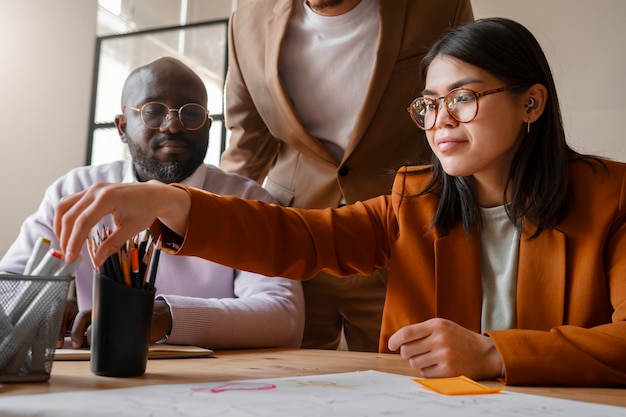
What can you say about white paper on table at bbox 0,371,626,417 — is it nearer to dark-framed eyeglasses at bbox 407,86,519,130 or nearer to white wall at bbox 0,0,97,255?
dark-framed eyeglasses at bbox 407,86,519,130

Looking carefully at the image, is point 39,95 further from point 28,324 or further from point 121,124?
point 28,324

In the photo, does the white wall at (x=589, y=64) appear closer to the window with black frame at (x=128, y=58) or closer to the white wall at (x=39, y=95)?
the window with black frame at (x=128, y=58)

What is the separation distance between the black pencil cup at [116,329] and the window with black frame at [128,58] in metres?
4.14

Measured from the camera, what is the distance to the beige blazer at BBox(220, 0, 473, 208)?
1843 millimetres

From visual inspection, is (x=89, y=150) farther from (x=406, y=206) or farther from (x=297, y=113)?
(x=406, y=206)

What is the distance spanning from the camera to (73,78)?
16.3 ft

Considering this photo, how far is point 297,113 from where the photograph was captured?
1958 millimetres

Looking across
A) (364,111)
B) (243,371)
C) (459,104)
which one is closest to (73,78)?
(364,111)

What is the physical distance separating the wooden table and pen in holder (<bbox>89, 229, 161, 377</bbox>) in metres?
0.02

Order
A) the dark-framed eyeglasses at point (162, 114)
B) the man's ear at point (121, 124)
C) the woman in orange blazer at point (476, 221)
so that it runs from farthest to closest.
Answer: the man's ear at point (121, 124), the dark-framed eyeglasses at point (162, 114), the woman in orange blazer at point (476, 221)

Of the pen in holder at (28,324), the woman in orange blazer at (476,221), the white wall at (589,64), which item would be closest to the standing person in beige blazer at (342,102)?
the woman in orange blazer at (476,221)

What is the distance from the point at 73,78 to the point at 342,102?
11.7 feet

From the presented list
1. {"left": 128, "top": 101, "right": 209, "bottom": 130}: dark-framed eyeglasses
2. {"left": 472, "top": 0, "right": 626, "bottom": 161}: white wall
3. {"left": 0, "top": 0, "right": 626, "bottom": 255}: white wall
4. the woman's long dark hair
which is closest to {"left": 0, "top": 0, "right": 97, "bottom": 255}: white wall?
{"left": 0, "top": 0, "right": 626, "bottom": 255}: white wall

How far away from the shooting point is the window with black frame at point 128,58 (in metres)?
4.93
